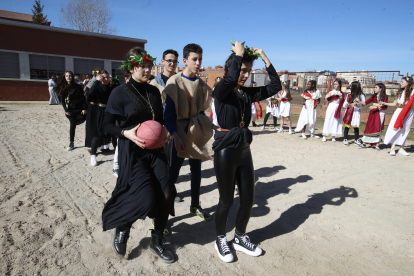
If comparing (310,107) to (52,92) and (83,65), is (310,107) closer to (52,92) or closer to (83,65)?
(52,92)

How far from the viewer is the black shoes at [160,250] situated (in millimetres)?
2908

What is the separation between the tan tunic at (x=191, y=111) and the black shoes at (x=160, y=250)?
111 cm

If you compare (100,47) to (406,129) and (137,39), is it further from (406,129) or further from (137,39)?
(406,129)

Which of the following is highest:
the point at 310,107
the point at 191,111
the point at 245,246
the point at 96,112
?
the point at 191,111

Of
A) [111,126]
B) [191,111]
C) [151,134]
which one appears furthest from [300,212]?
[111,126]

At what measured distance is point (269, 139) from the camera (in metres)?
10.0

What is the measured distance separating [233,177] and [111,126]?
1375mm

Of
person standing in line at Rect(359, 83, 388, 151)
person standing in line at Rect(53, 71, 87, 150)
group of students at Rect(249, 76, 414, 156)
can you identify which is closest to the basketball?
person standing in line at Rect(53, 71, 87, 150)

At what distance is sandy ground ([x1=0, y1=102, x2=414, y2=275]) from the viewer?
2.91m

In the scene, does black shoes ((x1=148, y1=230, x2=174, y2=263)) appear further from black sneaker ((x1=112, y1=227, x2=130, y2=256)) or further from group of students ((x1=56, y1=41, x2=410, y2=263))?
black sneaker ((x1=112, y1=227, x2=130, y2=256))

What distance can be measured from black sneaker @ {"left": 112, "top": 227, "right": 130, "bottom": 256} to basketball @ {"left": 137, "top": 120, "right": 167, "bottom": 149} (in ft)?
3.40

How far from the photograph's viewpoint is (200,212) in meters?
4.00

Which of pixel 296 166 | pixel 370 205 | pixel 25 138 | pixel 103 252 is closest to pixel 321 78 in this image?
pixel 296 166

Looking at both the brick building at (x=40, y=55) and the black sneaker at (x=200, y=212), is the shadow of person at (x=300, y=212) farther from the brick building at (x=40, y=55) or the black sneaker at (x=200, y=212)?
the brick building at (x=40, y=55)
